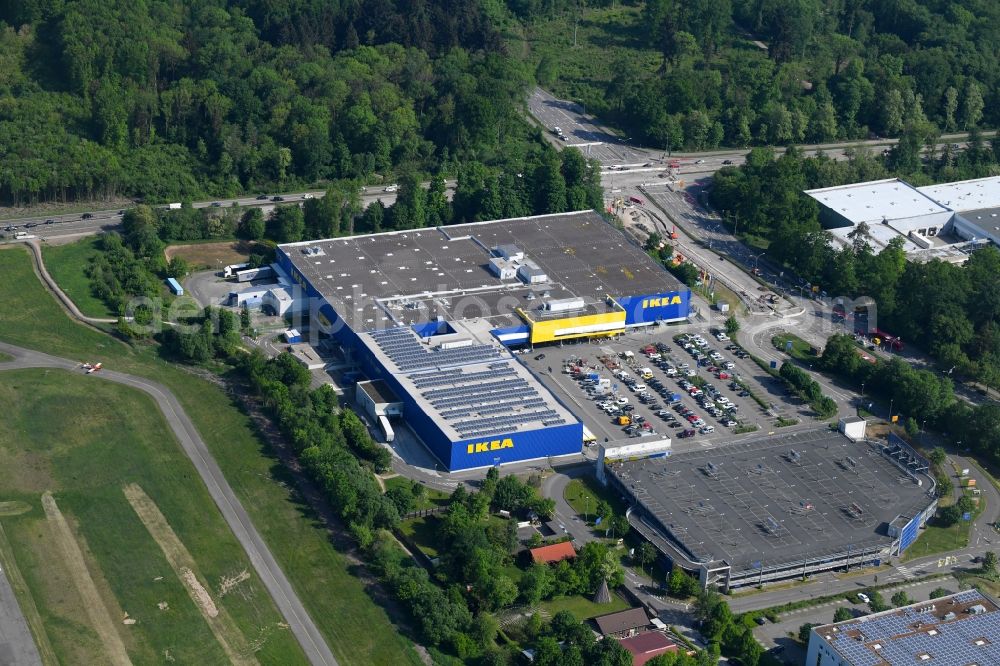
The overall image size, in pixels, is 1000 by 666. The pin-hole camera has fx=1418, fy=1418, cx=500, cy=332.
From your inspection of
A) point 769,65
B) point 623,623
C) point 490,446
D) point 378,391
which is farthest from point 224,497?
point 769,65

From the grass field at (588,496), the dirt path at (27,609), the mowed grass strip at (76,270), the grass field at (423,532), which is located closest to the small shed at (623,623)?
the grass field at (588,496)

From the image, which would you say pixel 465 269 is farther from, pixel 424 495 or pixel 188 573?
pixel 188 573

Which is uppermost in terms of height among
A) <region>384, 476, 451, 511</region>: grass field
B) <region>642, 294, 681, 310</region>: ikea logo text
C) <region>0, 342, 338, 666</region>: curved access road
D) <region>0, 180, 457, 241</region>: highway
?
<region>642, 294, 681, 310</region>: ikea logo text

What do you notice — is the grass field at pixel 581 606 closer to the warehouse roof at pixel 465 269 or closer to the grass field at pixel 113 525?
the grass field at pixel 113 525

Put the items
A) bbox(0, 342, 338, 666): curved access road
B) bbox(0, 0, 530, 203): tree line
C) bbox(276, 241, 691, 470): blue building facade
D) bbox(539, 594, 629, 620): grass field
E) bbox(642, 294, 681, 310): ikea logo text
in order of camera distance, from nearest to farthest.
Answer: bbox(0, 342, 338, 666): curved access road → bbox(539, 594, 629, 620): grass field → bbox(276, 241, 691, 470): blue building facade → bbox(642, 294, 681, 310): ikea logo text → bbox(0, 0, 530, 203): tree line

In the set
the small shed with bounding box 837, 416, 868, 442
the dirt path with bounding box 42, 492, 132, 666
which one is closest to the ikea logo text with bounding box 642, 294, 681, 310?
the small shed with bounding box 837, 416, 868, 442

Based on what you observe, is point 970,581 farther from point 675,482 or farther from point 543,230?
point 543,230

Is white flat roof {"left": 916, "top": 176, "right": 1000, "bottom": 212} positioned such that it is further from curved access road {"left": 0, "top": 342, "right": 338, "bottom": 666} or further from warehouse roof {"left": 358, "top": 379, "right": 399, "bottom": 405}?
curved access road {"left": 0, "top": 342, "right": 338, "bottom": 666}

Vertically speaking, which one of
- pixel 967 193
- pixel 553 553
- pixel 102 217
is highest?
pixel 967 193
